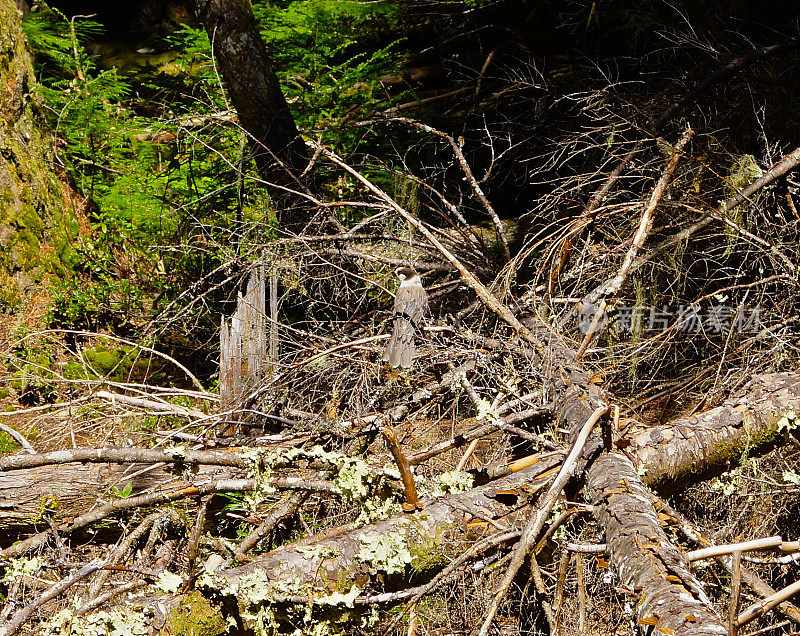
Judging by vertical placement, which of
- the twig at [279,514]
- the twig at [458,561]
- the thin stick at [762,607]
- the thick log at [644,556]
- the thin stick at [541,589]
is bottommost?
the thin stick at [541,589]

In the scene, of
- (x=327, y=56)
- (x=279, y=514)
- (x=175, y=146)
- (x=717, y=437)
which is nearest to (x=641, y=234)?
(x=717, y=437)

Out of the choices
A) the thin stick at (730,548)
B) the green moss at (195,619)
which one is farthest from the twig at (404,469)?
the thin stick at (730,548)

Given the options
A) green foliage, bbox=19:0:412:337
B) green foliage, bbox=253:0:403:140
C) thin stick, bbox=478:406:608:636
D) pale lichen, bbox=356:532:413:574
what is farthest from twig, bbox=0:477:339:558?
green foliage, bbox=253:0:403:140

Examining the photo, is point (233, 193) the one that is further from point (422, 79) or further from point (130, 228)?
point (422, 79)

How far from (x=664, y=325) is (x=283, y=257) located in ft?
7.49

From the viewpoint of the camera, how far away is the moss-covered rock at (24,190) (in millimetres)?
5688

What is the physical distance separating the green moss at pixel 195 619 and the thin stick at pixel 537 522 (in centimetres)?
74

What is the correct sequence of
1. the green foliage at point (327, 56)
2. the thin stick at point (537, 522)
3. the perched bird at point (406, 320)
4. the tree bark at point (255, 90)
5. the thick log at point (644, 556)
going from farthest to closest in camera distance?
the green foliage at point (327, 56) → the tree bark at point (255, 90) → the perched bird at point (406, 320) → the thin stick at point (537, 522) → the thick log at point (644, 556)

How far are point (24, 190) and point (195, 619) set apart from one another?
5.48 m

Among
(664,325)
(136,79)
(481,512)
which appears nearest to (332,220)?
(664,325)

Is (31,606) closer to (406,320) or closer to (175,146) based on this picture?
(406,320)

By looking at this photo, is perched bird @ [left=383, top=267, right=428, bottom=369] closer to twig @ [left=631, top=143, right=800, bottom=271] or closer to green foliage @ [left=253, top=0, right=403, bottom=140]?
twig @ [left=631, top=143, right=800, bottom=271]

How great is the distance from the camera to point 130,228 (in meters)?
6.21

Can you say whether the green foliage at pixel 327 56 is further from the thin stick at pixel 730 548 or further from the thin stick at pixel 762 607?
the thin stick at pixel 762 607
